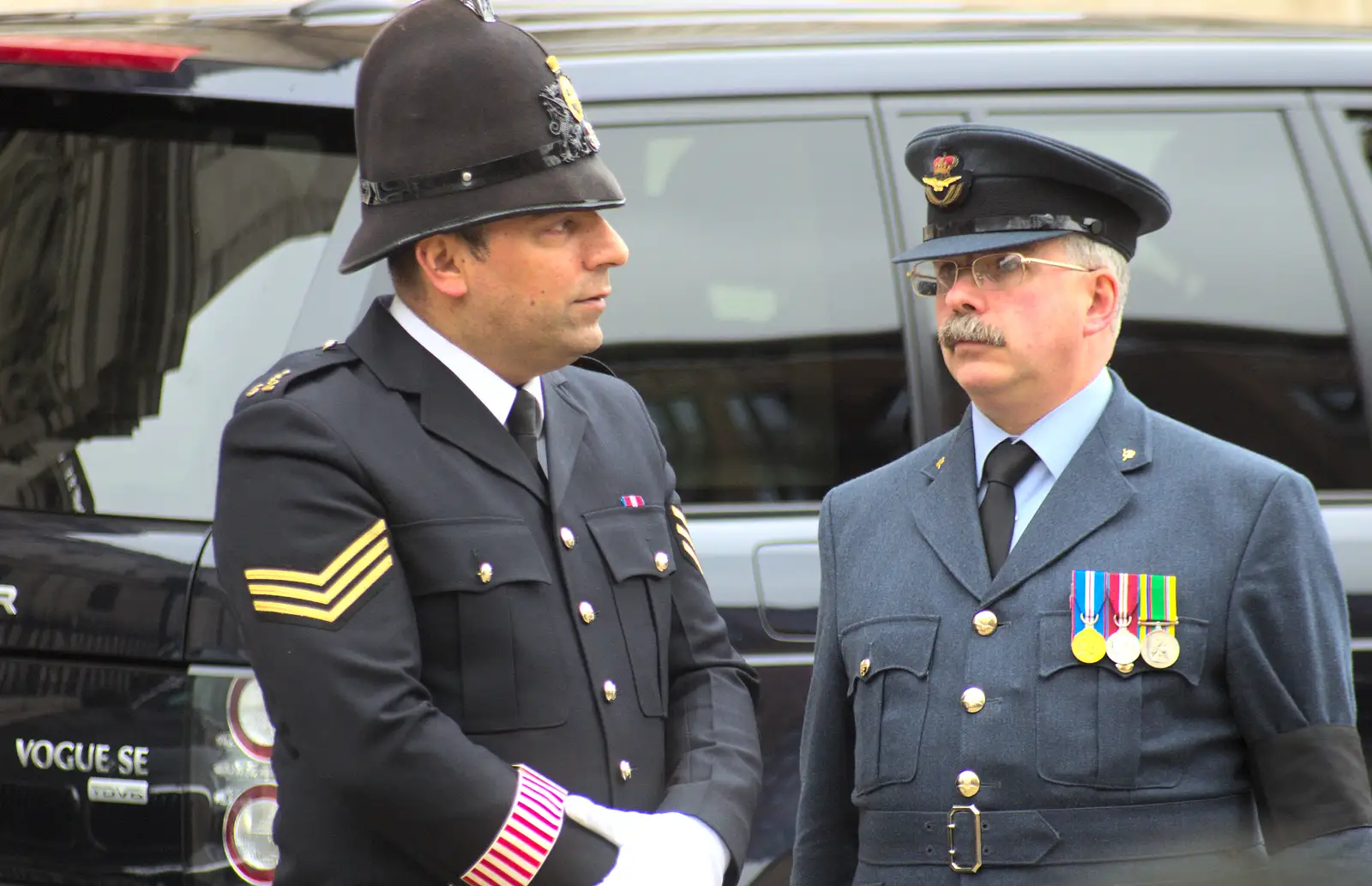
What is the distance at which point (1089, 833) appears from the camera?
232 cm

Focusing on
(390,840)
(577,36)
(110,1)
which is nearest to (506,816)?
(390,840)

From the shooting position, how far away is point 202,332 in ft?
9.92

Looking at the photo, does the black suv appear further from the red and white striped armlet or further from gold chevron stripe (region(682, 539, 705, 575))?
the red and white striped armlet

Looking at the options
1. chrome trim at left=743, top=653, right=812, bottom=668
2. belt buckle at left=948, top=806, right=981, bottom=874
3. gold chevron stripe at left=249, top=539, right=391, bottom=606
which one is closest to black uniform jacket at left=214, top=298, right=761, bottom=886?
gold chevron stripe at left=249, top=539, right=391, bottom=606

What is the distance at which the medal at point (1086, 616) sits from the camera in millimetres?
2367

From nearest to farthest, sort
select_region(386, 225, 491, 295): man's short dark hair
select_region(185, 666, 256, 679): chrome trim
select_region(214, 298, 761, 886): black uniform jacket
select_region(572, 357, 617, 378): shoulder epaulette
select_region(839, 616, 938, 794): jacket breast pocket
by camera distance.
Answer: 1. select_region(214, 298, 761, 886): black uniform jacket
2. select_region(386, 225, 491, 295): man's short dark hair
3. select_region(839, 616, 938, 794): jacket breast pocket
4. select_region(185, 666, 256, 679): chrome trim
5. select_region(572, 357, 617, 378): shoulder epaulette

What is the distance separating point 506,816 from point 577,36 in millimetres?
1803

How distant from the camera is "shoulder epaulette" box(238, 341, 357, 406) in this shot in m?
2.25

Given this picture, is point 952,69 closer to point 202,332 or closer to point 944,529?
point 944,529

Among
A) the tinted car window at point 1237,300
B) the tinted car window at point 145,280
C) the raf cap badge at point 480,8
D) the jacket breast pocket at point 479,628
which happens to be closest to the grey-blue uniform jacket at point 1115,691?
the jacket breast pocket at point 479,628

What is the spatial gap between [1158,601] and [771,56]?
1.37 metres

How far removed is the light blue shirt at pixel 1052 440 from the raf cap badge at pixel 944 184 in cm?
33

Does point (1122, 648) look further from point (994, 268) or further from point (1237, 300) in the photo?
point (1237, 300)

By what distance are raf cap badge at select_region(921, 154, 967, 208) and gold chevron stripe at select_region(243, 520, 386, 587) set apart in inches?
38.6
